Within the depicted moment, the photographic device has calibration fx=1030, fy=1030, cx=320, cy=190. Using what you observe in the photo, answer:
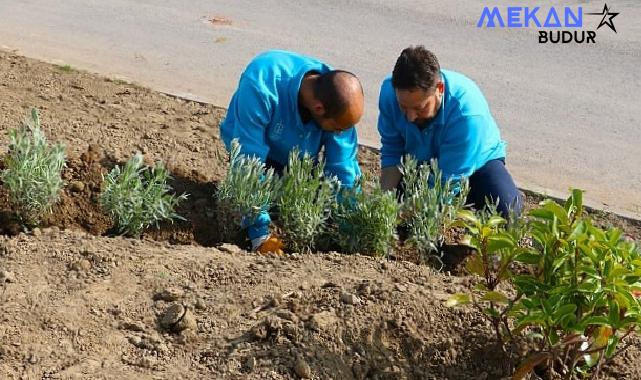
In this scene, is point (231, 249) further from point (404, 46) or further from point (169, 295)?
point (404, 46)

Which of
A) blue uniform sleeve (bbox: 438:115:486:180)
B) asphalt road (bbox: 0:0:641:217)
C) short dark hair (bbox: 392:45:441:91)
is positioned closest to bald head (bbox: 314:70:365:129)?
short dark hair (bbox: 392:45:441:91)

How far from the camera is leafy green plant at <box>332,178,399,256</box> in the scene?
14.8 feet

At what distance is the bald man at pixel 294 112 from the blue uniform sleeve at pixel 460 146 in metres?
0.50

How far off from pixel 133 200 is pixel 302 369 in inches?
50.2

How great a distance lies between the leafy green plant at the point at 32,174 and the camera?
4.39 metres

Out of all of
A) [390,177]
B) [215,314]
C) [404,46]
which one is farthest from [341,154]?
[404,46]

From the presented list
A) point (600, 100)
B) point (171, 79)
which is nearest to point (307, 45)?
point (171, 79)

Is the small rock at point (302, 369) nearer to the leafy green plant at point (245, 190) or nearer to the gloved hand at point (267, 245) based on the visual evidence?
the gloved hand at point (267, 245)

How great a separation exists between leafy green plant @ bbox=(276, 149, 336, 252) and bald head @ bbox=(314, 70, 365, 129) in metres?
0.34

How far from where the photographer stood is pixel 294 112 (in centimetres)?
518

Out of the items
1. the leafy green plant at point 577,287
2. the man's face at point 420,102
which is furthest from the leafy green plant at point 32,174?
the leafy green plant at point 577,287

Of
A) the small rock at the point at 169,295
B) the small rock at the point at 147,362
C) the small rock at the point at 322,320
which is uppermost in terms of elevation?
the small rock at the point at 322,320

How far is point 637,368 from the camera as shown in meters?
3.95

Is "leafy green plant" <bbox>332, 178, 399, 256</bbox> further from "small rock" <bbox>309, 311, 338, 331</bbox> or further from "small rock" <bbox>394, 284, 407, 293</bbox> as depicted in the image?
"small rock" <bbox>309, 311, 338, 331</bbox>
